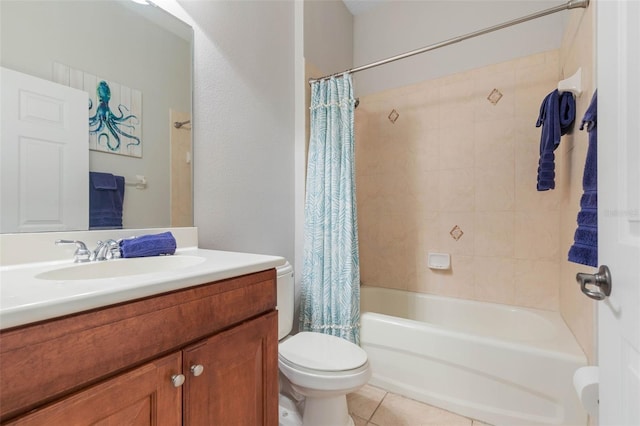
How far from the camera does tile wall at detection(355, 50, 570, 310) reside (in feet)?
6.15

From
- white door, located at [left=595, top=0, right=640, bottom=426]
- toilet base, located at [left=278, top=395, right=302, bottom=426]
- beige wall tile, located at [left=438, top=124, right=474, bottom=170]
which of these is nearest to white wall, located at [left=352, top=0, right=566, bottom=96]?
beige wall tile, located at [left=438, top=124, right=474, bottom=170]

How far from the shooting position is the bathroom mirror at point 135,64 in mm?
867

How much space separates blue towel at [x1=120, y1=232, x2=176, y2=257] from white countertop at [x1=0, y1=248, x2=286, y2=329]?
19 cm

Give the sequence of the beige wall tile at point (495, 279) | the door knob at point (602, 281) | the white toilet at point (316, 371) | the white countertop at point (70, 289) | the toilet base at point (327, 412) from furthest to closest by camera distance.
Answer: the beige wall tile at point (495, 279)
the toilet base at point (327, 412)
the white toilet at point (316, 371)
the door knob at point (602, 281)
the white countertop at point (70, 289)

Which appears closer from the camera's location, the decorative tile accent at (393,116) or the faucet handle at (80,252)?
the faucet handle at (80,252)

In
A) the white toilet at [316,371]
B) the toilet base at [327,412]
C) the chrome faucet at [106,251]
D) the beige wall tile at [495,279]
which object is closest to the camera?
the chrome faucet at [106,251]

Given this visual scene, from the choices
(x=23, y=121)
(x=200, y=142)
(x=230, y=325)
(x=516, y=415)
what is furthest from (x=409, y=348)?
(x=23, y=121)

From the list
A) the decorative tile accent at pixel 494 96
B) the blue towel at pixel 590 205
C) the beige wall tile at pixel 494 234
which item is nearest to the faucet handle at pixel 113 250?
the blue towel at pixel 590 205

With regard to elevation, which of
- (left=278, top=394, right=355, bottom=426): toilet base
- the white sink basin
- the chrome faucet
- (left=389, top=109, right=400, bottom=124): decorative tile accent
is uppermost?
(left=389, top=109, right=400, bottom=124): decorative tile accent

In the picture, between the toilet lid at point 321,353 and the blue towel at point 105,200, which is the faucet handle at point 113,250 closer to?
the blue towel at point 105,200

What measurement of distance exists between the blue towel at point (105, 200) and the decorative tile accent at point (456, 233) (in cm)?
203

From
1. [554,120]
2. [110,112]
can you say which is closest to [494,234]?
[554,120]

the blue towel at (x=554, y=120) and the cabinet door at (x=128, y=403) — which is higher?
the blue towel at (x=554, y=120)

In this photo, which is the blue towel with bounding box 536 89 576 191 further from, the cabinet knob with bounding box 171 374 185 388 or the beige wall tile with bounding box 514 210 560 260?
the cabinet knob with bounding box 171 374 185 388
